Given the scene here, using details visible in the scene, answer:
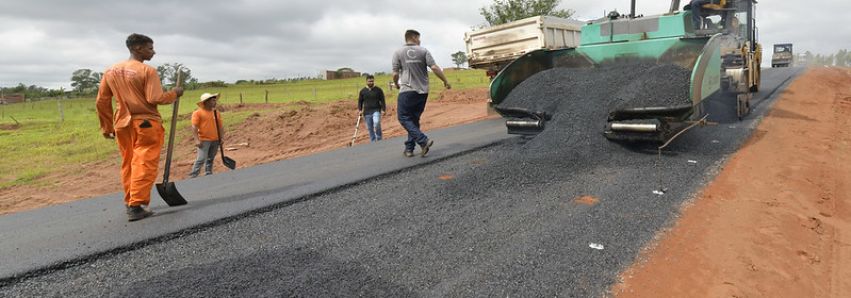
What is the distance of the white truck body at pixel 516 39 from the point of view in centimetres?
940

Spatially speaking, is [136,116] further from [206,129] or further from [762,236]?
[762,236]

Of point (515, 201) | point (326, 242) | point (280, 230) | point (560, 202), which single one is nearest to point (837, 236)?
point (560, 202)

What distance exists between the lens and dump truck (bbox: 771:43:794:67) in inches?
1237

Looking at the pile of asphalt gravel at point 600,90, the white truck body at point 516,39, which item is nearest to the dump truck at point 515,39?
the white truck body at point 516,39

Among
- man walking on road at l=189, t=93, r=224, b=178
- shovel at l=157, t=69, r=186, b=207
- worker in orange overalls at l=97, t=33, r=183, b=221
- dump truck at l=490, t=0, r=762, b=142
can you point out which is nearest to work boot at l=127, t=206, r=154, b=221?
worker in orange overalls at l=97, t=33, r=183, b=221

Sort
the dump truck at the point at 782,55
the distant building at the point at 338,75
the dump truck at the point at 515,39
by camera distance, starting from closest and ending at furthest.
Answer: the dump truck at the point at 515,39, the dump truck at the point at 782,55, the distant building at the point at 338,75

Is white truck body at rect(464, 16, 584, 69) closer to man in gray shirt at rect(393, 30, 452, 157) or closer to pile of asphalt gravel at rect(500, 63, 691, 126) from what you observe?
pile of asphalt gravel at rect(500, 63, 691, 126)

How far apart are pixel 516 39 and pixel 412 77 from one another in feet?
17.5

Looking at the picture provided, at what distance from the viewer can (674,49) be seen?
18.3 ft

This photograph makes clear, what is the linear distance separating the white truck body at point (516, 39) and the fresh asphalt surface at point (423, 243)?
568 cm

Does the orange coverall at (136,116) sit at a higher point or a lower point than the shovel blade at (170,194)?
higher

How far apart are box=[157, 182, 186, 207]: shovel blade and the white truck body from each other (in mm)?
7299

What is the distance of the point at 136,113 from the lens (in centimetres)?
337

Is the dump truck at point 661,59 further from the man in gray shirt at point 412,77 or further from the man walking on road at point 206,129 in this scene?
the man walking on road at point 206,129
